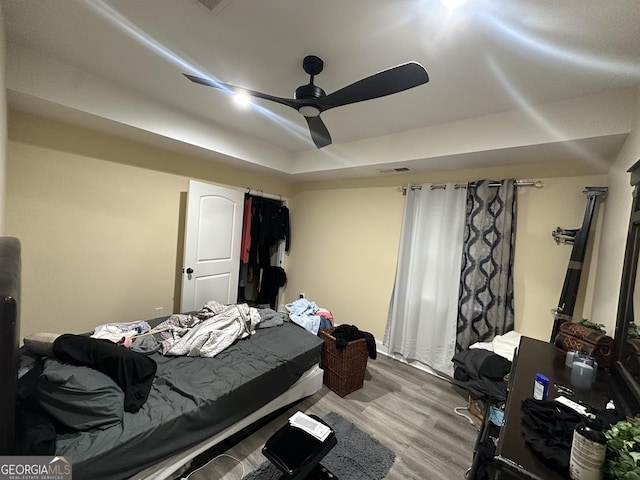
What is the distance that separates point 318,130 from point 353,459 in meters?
2.36

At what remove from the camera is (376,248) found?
132 inches

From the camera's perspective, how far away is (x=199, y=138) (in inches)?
106

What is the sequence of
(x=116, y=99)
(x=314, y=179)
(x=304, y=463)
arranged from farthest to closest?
(x=314, y=179) → (x=116, y=99) → (x=304, y=463)

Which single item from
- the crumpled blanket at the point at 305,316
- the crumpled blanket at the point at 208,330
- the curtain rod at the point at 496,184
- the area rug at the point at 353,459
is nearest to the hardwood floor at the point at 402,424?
the area rug at the point at 353,459

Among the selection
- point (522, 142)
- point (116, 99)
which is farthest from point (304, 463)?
point (116, 99)

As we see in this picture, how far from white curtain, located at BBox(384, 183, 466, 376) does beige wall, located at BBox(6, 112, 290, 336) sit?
2738mm

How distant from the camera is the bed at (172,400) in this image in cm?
70

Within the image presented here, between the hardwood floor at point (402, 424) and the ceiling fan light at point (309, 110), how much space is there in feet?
7.43

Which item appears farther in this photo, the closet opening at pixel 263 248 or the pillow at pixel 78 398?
the closet opening at pixel 263 248

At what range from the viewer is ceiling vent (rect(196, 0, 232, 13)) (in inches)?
49.6

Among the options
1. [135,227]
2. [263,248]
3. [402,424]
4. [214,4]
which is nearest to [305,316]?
[402,424]

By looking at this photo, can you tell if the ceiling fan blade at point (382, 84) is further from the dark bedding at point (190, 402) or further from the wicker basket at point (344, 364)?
the wicker basket at point (344, 364)

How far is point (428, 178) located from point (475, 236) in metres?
0.85

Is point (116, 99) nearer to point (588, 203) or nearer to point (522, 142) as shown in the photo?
point (522, 142)
